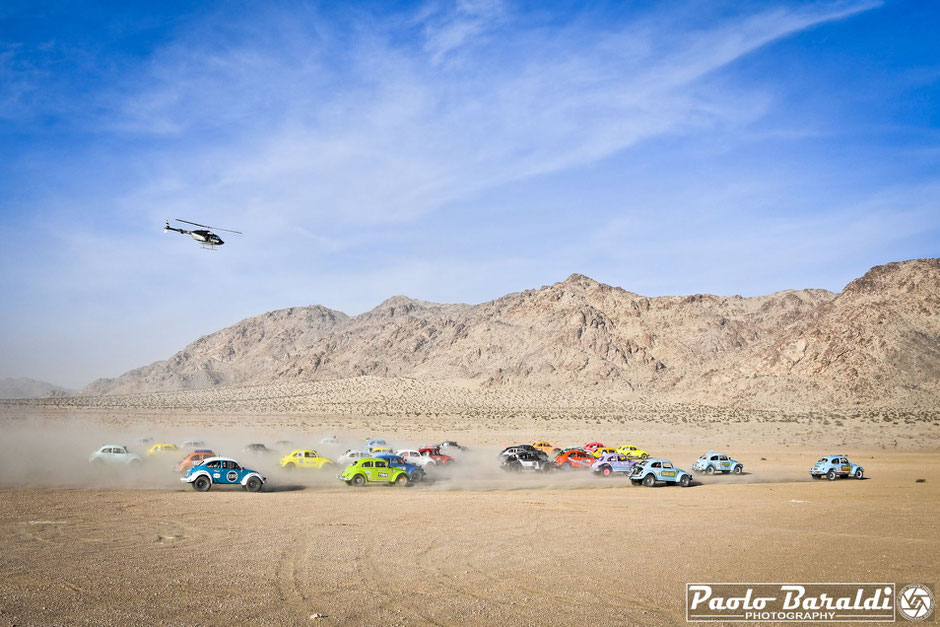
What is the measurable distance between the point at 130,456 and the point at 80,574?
2258 centimetres

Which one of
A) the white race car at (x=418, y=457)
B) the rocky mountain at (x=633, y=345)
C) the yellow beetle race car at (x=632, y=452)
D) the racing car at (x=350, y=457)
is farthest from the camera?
the rocky mountain at (x=633, y=345)

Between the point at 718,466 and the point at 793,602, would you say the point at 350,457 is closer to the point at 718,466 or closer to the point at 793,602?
the point at 718,466

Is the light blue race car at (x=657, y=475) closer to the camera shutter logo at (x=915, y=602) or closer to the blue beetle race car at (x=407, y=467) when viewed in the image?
the blue beetle race car at (x=407, y=467)

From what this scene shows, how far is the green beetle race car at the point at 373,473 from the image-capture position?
26.6 m

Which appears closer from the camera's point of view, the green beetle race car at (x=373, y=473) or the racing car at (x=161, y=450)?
the green beetle race car at (x=373, y=473)

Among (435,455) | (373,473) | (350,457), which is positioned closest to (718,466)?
(435,455)

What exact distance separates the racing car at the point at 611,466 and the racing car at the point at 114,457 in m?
23.9

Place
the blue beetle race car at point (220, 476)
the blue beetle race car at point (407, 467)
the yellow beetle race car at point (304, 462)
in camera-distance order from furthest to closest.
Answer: the yellow beetle race car at point (304, 462), the blue beetle race car at point (407, 467), the blue beetle race car at point (220, 476)

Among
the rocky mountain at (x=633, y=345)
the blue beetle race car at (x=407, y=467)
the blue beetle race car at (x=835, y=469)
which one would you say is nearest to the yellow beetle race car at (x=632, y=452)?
the blue beetle race car at (x=835, y=469)

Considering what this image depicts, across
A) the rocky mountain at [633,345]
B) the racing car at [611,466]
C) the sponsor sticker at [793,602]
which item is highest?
the rocky mountain at [633,345]

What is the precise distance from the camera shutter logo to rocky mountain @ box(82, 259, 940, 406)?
68.4 metres

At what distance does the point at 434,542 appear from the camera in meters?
14.7

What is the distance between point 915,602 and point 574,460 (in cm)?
2356

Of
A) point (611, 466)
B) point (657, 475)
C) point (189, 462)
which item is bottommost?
point (611, 466)
